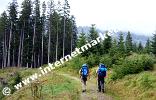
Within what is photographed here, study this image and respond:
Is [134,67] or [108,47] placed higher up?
[108,47]

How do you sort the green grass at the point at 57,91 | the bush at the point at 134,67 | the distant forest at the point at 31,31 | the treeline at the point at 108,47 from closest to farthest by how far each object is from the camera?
the green grass at the point at 57,91, the bush at the point at 134,67, the treeline at the point at 108,47, the distant forest at the point at 31,31

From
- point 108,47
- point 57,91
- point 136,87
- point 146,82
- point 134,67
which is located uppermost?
point 108,47

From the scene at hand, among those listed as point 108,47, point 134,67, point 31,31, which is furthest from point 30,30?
point 134,67

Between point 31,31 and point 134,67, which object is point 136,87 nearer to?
point 134,67

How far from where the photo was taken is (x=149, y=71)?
27250mm

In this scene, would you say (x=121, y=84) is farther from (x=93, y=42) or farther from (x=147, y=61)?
(x=93, y=42)

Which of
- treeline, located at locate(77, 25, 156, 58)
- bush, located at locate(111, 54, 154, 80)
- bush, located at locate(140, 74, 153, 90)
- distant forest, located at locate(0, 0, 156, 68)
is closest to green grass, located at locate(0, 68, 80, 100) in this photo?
bush, located at locate(111, 54, 154, 80)

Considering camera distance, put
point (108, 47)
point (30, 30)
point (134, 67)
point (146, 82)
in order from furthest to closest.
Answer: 1. point (30, 30)
2. point (108, 47)
3. point (134, 67)
4. point (146, 82)

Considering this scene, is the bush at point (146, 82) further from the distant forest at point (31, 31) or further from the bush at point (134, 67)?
the distant forest at point (31, 31)

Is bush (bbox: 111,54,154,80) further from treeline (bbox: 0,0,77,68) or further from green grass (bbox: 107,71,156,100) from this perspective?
treeline (bbox: 0,0,77,68)

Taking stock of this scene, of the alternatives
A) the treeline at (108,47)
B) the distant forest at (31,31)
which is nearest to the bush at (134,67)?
the treeline at (108,47)

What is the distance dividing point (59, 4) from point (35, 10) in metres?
7.15

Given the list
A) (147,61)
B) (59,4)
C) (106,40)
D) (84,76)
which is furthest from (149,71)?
(59,4)

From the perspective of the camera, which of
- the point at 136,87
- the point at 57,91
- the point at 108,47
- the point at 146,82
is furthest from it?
the point at 108,47
